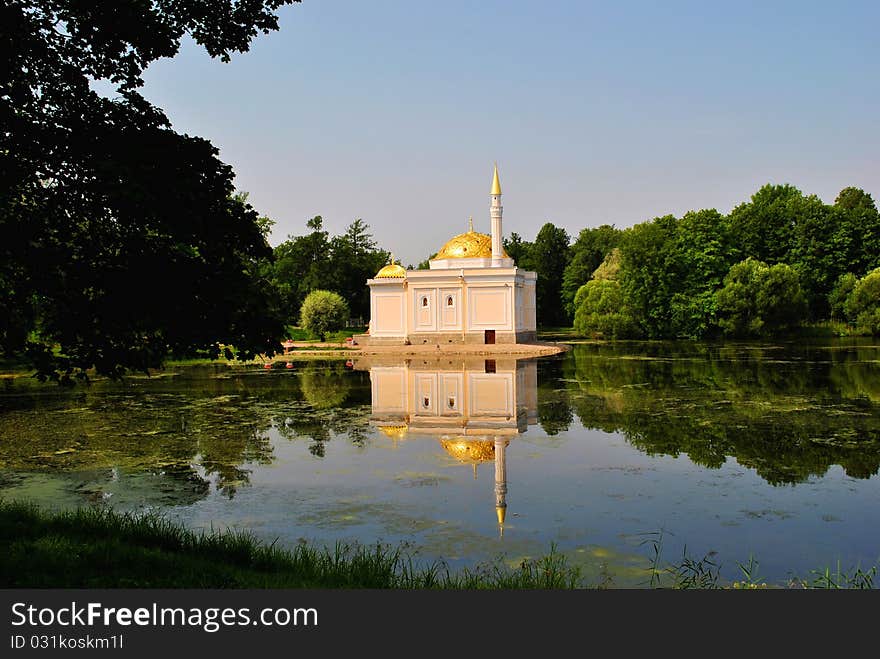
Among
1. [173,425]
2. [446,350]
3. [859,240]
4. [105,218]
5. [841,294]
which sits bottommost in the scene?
[173,425]

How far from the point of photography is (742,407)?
18406 millimetres

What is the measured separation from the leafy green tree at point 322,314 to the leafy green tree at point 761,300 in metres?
26.3

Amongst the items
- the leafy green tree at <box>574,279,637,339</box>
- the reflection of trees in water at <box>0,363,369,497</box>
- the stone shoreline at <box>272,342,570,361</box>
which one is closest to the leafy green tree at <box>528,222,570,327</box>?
the leafy green tree at <box>574,279,637,339</box>

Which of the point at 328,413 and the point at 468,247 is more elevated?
the point at 468,247

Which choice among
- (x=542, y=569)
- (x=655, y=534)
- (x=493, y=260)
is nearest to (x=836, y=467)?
(x=655, y=534)

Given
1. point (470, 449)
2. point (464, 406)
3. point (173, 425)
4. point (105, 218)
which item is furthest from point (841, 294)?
point (105, 218)

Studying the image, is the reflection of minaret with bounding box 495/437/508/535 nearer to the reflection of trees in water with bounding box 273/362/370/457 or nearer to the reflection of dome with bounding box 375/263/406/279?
the reflection of trees in water with bounding box 273/362/370/457

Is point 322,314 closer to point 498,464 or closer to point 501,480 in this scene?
point 498,464

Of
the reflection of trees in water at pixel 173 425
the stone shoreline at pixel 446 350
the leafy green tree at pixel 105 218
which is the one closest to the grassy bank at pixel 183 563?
the leafy green tree at pixel 105 218

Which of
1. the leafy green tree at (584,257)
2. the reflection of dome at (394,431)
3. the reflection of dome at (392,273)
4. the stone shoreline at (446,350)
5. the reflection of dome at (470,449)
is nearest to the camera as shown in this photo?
the reflection of dome at (470,449)

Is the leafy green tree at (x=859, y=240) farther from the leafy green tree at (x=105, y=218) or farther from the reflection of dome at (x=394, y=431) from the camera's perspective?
the leafy green tree at (x=105, y=218)

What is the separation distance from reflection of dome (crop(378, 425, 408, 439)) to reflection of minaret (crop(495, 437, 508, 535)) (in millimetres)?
2007

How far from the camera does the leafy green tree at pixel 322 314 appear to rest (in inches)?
2216

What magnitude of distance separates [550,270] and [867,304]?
41038 mm
